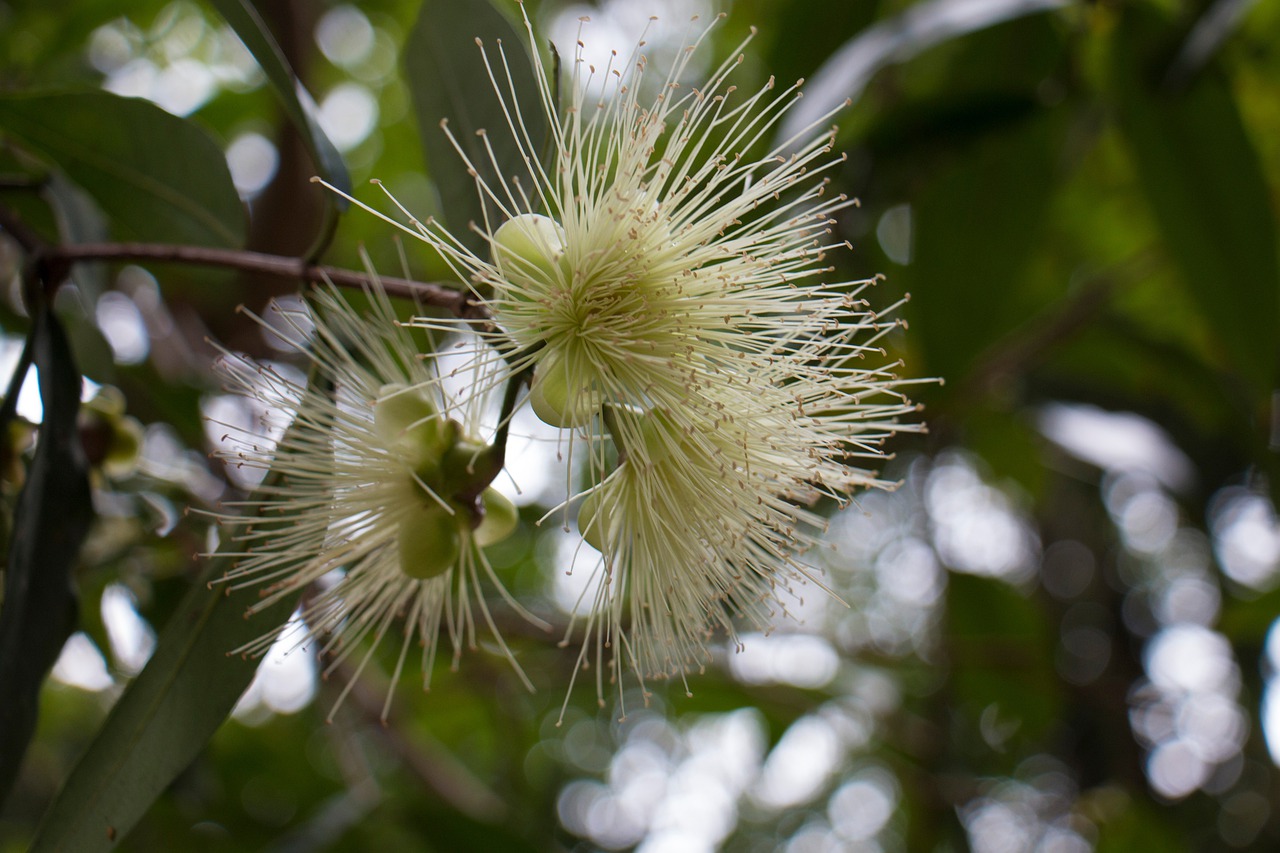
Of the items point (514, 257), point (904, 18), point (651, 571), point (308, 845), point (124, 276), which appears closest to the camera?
point (514, 257)

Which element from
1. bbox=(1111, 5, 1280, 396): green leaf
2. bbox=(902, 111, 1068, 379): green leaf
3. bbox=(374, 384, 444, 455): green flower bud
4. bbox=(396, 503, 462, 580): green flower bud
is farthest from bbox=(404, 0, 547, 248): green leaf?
bbox=(1111, 5, 1280, 396): green leaf

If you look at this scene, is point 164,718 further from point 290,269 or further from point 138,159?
point 138,159

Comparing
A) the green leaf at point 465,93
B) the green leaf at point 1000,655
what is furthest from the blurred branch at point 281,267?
the green leaf at point 1000,655

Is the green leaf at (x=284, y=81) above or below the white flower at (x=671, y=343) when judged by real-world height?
above

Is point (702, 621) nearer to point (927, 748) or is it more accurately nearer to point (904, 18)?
point (904, 18)

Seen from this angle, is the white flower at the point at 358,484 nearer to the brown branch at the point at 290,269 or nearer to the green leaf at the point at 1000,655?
the brown branch at the point at 290,269

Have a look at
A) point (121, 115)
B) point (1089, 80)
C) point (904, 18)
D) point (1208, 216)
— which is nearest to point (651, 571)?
point (121, 115)

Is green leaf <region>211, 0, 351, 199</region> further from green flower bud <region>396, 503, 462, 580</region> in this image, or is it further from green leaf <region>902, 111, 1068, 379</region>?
green leaf <region>902, 111, 1068, 379</region>
